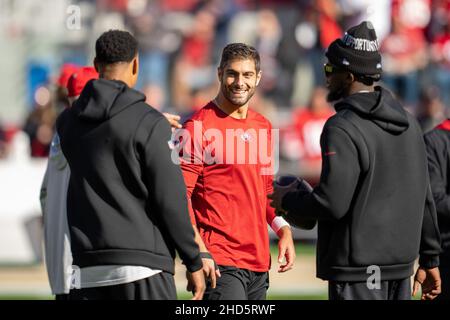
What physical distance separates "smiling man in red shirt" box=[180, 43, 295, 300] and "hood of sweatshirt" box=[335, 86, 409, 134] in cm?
92

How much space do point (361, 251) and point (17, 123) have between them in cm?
1311

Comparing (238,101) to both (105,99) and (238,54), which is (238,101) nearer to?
(238,54)

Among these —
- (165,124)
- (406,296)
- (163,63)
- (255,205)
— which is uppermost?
(163,63)

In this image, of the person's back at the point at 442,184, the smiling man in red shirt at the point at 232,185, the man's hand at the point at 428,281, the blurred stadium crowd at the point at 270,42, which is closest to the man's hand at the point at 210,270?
the smiling man in red shirt at the point at 232,185

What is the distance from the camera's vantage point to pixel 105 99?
545 cm

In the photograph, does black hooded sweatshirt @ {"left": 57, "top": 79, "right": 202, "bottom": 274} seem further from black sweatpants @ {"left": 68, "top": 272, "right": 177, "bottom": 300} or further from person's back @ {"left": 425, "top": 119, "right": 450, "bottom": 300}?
person's back @ {"left": 425, "top": 119, "right": 450, "bottom": 300}

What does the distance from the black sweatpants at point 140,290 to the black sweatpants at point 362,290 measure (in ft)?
2.77

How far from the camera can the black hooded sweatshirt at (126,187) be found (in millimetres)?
5367

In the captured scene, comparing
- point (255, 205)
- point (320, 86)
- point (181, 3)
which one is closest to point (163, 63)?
point (181, 3)

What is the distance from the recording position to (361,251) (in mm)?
5668

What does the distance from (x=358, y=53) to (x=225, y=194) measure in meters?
1.19

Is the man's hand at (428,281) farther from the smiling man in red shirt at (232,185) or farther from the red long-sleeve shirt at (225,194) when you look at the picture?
the red long-sleeve shirt at (225,194)

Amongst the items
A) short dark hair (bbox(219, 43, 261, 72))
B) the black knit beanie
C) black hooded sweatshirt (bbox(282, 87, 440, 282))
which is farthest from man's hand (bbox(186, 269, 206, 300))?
short dark hair (bbox(219, 43, 261, 72))

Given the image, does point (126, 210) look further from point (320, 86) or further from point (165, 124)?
point (320, 86)
